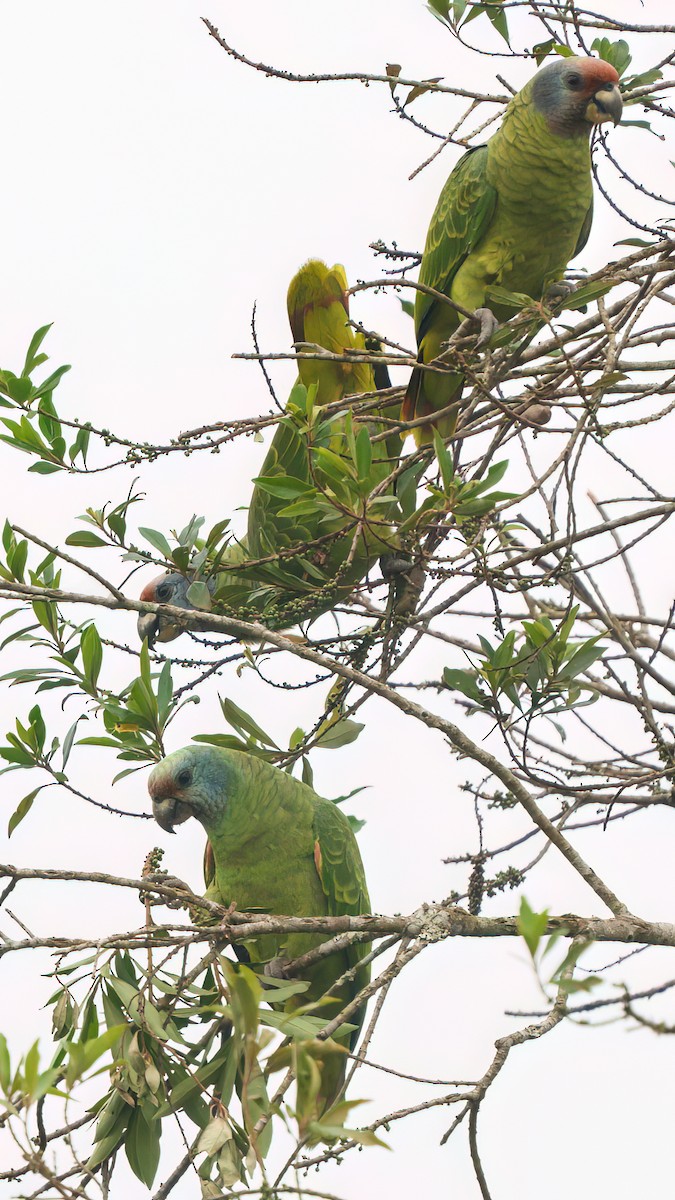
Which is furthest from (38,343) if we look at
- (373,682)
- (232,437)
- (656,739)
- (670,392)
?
(656,739)

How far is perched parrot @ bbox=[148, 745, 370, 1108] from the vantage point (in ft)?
9.03

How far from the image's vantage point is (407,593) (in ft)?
9.09

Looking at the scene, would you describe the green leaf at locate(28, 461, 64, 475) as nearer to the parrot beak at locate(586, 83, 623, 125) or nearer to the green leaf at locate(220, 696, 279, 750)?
the green leaf at locate(220, 696, 279, 750)

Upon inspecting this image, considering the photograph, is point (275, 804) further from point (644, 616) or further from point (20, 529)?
point (20, 529)

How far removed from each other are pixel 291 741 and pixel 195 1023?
955 mm

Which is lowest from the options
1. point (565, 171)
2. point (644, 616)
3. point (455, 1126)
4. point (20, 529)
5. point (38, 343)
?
point (455, 1126)

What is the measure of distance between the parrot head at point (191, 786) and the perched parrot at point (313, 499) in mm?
378

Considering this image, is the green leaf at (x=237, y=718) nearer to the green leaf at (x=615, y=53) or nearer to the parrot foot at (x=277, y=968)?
the parrot foot at (x=277, y=968)

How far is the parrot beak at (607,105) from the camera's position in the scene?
2.63 meters

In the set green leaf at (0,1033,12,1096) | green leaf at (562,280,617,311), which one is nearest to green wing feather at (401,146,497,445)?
green leaf at (562,280,617,311)

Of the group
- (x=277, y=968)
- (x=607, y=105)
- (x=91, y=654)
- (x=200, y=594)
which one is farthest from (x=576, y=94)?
(x=277, y=968)

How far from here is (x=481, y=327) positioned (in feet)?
8.20

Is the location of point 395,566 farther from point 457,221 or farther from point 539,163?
point 539,163

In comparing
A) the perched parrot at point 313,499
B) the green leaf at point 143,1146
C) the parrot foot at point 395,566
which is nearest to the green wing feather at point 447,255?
the perched parrot at point 313,499
